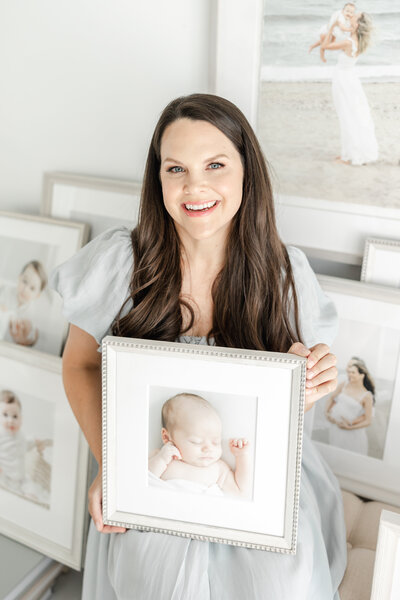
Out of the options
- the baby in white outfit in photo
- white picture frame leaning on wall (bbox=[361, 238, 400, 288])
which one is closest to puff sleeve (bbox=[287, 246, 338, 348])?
white picture frame leaning on wall (bbox=[361, 238, 400, 288])

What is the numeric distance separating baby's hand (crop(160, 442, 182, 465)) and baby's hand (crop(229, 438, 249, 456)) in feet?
0.31

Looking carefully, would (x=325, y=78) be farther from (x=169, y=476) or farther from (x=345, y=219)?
(x=169, y=476)

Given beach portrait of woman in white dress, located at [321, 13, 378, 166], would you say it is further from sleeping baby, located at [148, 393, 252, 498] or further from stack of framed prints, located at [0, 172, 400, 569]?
sleeping baby, located at [148, 393, 252, 498]

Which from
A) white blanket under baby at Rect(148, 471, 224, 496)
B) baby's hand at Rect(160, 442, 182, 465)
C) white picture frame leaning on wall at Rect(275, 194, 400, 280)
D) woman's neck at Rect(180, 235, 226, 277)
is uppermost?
white picture frame leaning on wall at Rect(275, 194, 400, 280)

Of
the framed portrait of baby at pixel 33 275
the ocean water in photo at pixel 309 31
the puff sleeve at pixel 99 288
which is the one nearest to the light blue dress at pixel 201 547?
the puff sleeve at pixel 99 288

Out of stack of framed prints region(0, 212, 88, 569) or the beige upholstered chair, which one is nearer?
the beige upholstered chair

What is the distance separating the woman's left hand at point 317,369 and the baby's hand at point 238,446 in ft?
0.57

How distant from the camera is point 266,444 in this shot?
2.95 feet

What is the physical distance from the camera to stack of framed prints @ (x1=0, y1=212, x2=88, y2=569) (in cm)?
141

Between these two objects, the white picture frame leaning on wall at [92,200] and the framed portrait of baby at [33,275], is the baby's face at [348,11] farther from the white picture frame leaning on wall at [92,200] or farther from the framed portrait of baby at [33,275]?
the framed portrait of baby at [33,275]

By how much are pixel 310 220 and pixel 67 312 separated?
23.7 inches

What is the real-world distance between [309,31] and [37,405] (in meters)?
1.13

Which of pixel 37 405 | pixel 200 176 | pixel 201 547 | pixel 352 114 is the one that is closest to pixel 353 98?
pixel 352 114

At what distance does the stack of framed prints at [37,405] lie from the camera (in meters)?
1.41
